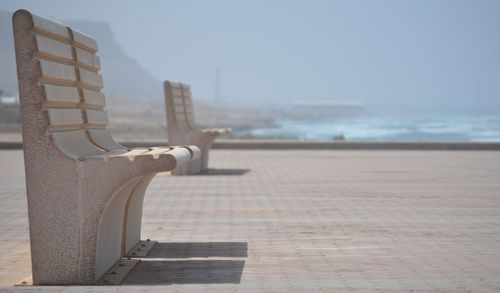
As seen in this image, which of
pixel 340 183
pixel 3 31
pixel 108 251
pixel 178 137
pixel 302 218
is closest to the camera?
pixel 108 251

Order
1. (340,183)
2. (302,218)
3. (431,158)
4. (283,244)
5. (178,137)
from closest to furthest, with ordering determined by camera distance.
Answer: (283,244) → (302,218) → (340,183) → (178,137) → (431,158)

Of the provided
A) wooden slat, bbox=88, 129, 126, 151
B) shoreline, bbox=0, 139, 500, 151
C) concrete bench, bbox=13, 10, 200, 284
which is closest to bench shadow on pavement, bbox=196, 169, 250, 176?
wooden slat, bbox=88, 129, 126, 151

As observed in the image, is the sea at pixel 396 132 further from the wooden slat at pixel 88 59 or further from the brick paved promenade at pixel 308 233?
the wooden slat at pixel 88 59

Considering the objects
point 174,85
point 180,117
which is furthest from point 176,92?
point 180,117

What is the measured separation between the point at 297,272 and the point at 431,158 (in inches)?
427

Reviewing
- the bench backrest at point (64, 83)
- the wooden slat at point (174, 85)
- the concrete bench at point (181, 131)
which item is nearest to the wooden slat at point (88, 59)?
the bench backrest at point (64, 83)

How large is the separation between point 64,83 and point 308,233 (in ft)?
6.58

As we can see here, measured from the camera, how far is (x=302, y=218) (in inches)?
269

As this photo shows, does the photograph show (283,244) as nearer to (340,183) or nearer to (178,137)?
(340,183)

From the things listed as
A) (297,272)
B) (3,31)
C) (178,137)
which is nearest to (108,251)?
(297,272)

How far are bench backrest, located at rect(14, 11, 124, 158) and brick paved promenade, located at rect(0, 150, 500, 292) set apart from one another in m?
0.74

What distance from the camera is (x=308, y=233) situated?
238 inches

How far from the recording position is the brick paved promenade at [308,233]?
4.43m

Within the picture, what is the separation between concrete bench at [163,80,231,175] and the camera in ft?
37.6
